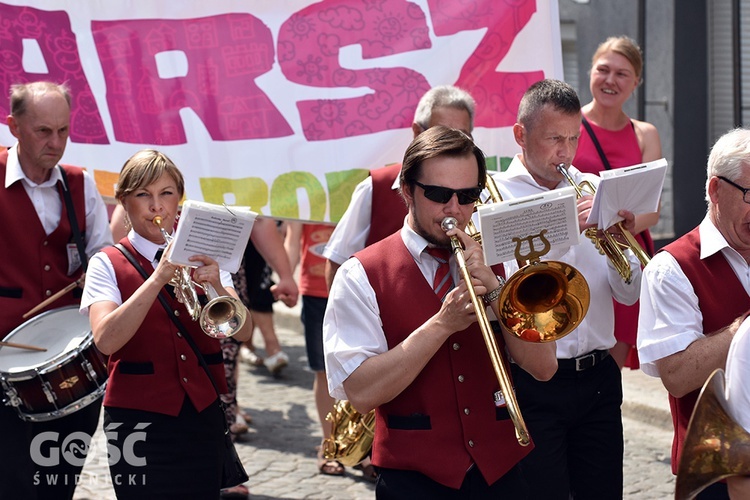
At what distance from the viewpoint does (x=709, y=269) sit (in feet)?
11.8

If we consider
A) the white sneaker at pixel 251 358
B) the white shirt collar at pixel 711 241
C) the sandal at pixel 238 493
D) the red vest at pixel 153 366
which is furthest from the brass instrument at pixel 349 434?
the white sneaker at pixel 251 358

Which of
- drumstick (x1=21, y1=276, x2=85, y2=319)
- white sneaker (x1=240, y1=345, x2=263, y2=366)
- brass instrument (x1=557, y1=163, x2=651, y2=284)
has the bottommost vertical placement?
white sneaker (x1=240, y1=345, x2=263, y2=366)

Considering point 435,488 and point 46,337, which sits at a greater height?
point 46,337

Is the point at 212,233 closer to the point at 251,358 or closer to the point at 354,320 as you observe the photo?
the point at 354,320

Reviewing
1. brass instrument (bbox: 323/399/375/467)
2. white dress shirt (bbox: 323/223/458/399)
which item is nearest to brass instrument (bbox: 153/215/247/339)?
white dress shirt (bbox: 323/223/458/399)

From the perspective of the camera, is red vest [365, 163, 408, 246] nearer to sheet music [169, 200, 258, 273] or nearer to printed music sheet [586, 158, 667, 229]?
printed music sheet [586, 158, 667, 229]

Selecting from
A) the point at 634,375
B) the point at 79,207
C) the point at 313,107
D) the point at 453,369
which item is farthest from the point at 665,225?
the point at 453,369

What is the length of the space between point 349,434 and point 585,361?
1.66 meters

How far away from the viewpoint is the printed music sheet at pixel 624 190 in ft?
13.7

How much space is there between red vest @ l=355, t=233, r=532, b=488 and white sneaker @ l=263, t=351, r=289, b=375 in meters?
5.91

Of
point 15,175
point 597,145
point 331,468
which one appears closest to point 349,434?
point 331,468

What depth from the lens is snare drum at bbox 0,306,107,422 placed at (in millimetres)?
4621

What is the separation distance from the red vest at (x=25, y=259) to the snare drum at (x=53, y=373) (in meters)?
0.19

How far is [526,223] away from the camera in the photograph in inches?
131
